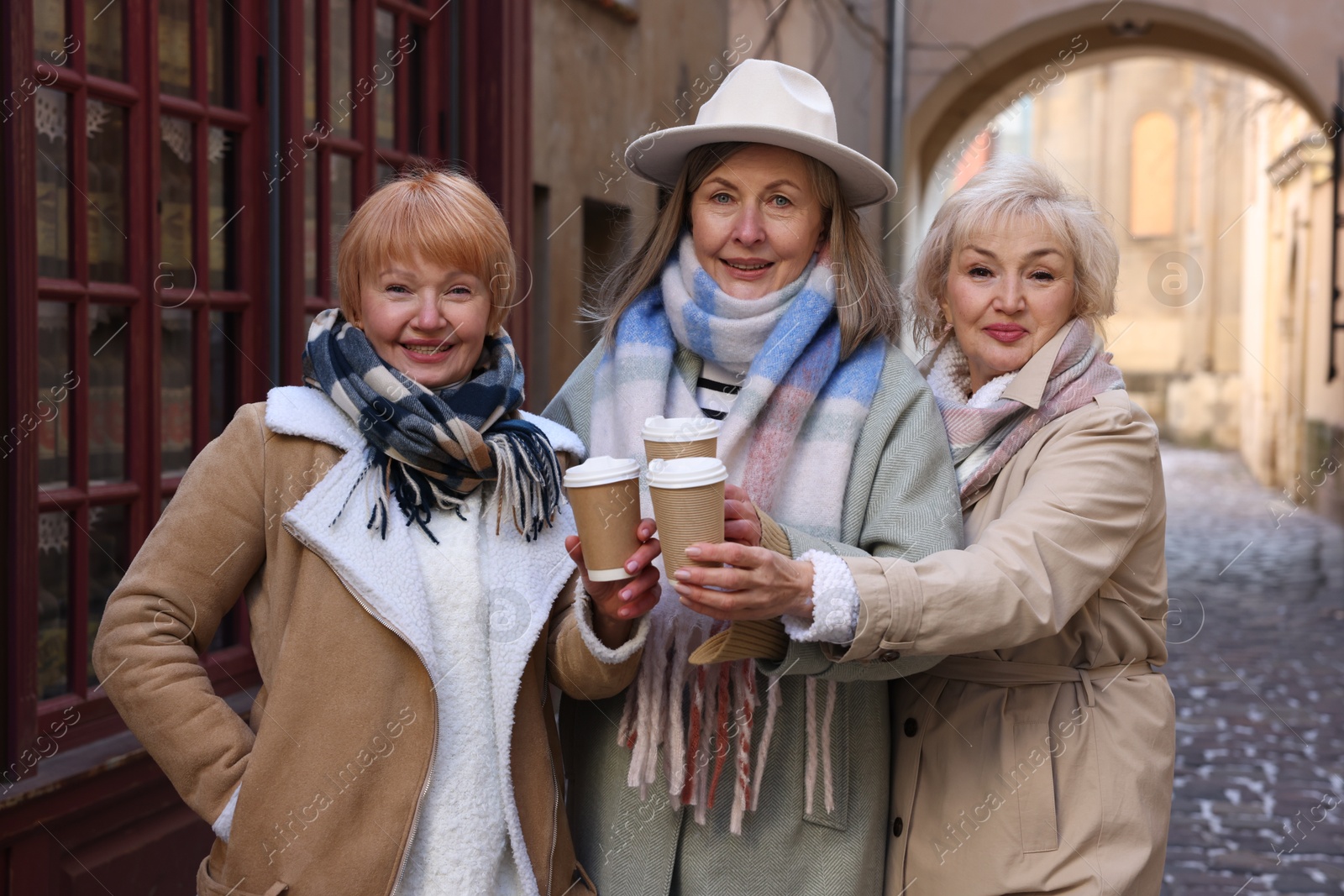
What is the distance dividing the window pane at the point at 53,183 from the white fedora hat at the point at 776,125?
1.81m

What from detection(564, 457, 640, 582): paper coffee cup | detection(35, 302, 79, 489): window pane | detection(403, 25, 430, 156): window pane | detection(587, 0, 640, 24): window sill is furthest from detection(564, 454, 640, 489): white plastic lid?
detection(587, 0, 640, 24): window sill

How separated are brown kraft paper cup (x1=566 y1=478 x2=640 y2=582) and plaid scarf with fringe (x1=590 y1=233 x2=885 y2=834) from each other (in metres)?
0.35

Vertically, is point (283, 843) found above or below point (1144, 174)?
below

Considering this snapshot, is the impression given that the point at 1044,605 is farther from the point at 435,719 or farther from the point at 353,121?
the point at 353,121

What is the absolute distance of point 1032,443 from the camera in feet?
7.36

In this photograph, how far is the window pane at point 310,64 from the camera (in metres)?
4.70

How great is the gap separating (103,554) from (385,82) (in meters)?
2.39

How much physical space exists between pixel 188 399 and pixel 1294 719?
5223 millimetres

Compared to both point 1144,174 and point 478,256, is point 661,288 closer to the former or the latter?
point 478,256

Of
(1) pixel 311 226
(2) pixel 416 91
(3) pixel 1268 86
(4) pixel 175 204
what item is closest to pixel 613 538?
(4) pixel 175 204

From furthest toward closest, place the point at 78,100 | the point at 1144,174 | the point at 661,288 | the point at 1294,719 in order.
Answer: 1. the point at 1144,174
2. the point at 1294,719
3. the point at 78,100
4. the point at 661,288

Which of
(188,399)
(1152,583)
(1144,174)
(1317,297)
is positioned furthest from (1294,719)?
(1144,174)

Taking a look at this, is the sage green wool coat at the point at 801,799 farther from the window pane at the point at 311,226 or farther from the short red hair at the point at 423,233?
the window pane at the point at 311,226

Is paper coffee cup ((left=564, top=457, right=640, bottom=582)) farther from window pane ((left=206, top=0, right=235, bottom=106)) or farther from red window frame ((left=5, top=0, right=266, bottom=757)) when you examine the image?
window pane ((left=206, top=0, right=235, bottom=106))
